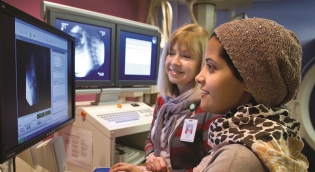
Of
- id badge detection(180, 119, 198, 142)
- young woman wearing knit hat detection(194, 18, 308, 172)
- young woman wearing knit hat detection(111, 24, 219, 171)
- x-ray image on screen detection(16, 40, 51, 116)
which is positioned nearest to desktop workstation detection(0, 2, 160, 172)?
x-ray image on screen detection(16, 40, 51, 116)

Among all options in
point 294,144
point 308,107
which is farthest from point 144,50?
point 308,107

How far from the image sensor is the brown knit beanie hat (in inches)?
21.2

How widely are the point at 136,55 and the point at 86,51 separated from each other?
1.15ft

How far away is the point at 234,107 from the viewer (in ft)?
2.08

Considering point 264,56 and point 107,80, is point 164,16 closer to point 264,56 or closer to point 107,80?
point 107,80

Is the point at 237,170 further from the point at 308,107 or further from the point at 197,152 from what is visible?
the point at 308,107

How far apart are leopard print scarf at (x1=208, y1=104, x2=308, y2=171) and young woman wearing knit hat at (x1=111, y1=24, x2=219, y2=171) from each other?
383 mm

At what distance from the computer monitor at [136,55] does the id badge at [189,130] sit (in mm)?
610

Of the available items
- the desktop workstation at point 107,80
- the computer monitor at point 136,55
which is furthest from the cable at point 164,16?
the desktop workstation at point 107,80

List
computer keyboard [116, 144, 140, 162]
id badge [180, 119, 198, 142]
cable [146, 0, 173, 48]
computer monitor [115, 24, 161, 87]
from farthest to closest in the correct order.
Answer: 1. cable [146, 0, 173, 48]
2. computer monitor [115, 24, 161, 87]
3. computer keyboard [116, 144, 140, 162]
4. id badge [180, 119, 198, 142]

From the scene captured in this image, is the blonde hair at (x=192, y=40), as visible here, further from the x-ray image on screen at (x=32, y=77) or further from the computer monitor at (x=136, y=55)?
the x-ray image on screen at (x=32, y=77)

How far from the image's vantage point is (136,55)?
1.53 m

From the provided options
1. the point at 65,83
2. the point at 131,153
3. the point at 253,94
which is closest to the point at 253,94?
the point at 253,94

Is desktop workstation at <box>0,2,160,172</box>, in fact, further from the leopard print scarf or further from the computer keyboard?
the leopard print scarf
